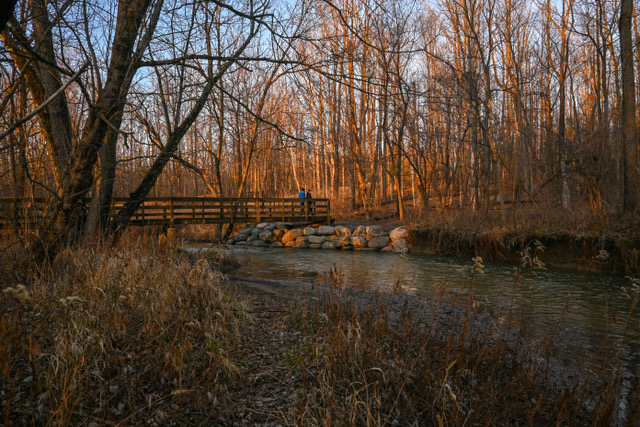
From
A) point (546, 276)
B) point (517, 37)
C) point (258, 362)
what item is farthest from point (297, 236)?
point (517, 37)

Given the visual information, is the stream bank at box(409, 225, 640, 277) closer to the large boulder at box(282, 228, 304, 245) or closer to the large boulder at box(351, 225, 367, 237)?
the large boulder at box(351, 225, 367, 237)

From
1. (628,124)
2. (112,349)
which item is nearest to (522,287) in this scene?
(628,124)

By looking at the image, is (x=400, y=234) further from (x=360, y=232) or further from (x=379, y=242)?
(x=360, y=232)

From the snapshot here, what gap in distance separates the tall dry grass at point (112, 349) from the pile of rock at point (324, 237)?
10.2 metres

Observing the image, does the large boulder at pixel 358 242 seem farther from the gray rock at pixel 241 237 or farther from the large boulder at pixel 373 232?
the gray rock at pixel 241 237

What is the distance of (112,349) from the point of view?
276cm

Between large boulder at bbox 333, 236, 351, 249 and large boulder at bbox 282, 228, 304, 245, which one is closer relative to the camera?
large boulder at bbox 333, 236, 351, 249

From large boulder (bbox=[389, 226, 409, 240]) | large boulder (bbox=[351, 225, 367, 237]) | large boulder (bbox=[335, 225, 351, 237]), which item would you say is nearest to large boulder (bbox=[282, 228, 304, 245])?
large boulder (bbox=[335, 225, 351, 237])

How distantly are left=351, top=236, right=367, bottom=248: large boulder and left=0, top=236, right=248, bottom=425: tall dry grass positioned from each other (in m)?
11.5

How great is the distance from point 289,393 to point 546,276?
27.0 feet

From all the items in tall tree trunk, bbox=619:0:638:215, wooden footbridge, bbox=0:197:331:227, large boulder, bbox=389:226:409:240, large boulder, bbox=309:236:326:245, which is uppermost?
tall tree trunk, bbox=619:0:638:215

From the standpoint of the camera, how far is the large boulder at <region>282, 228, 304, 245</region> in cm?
1794

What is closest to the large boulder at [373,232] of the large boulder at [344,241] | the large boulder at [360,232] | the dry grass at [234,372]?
the large boulder at [360,232]

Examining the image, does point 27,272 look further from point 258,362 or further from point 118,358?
point 258,362
